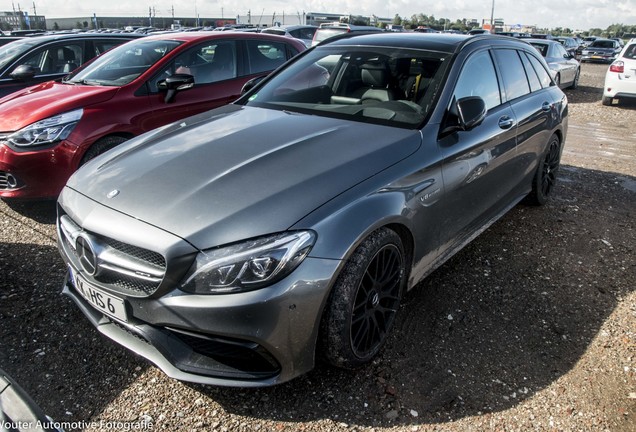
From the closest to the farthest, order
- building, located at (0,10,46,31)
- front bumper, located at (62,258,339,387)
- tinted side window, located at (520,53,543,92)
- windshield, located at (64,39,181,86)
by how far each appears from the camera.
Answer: front bumper, located at (62,258,339,387) < tinted side window, located at (520,53,543,92) < windshield, located at (64,39,181,86) < building, located at (0,10,46,31)

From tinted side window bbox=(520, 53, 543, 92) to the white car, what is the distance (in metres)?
8.61

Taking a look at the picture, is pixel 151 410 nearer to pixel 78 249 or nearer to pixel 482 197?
pixel 78 249

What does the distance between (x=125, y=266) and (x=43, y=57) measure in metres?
5.87

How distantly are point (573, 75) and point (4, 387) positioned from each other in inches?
647

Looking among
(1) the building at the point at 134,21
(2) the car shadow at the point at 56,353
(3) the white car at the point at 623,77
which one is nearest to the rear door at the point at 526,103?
(2) the car shadow at the point at 56,353

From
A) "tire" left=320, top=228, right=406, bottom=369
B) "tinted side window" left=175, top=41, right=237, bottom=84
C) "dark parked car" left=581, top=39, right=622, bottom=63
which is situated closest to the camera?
"tire" left=320, top=228, right=406, bottom=369

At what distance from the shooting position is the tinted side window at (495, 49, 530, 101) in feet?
13.1

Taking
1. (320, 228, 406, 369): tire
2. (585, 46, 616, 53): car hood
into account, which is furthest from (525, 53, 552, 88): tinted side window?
(585, 46, 616, 53): car hood

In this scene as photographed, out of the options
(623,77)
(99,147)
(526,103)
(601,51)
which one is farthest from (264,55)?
(601,51)

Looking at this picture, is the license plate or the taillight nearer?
the license plate

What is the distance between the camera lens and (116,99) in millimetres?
4699

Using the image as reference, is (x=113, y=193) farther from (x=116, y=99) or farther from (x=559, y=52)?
(x=559, y=52)

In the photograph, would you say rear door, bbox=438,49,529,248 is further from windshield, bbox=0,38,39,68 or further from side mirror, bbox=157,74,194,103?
windshield, bbox=0,38,39,68

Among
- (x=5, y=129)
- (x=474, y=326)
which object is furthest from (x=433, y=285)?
(x=5, y=129)
